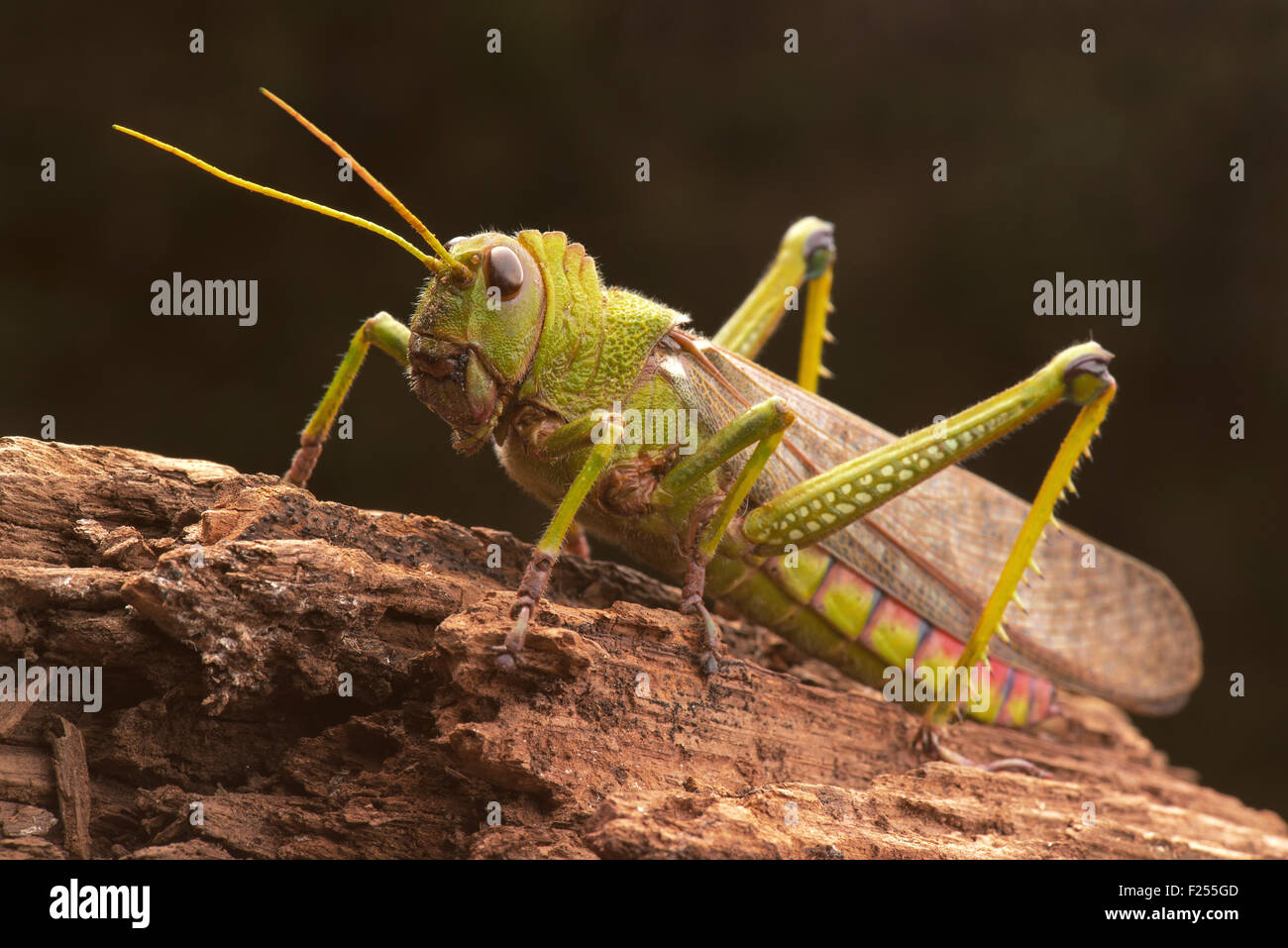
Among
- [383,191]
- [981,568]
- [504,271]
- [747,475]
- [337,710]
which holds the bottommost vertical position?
[337,710]

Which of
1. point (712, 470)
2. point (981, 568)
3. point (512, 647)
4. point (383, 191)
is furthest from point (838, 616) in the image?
point (383, 191)

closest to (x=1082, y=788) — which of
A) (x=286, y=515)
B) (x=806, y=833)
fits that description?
(x=806, y=833)
